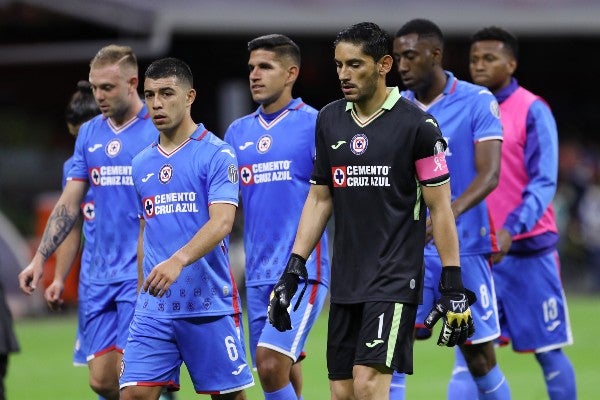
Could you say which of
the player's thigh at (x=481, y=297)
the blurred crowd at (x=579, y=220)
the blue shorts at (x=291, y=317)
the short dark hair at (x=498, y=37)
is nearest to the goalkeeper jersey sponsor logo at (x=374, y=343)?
the blue shorts at (x=291, y=317)

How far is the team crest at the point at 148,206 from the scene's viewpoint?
26.9 feet

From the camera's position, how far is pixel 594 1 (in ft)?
92.2

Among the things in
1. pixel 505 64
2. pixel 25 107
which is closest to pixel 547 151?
pixel 505 64

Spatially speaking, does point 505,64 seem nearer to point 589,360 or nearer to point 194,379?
point 194,379

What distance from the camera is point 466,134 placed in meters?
9.41

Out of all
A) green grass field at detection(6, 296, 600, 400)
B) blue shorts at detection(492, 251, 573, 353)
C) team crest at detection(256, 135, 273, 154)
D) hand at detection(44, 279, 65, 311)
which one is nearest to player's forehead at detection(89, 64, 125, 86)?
team crest at detection(256, 135, 273, 154)

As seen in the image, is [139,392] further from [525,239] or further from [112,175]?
[525,239]

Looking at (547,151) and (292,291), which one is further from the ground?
(547,151)

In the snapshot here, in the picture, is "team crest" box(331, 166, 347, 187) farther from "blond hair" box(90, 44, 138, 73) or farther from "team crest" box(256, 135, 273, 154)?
"blond hair" box(90, 44, 138, 73)

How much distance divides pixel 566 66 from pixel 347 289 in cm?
2718

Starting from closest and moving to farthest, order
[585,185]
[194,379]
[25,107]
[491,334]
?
1. [194,379]
2. [491,334]
3. [585,185]
4. [25,107]

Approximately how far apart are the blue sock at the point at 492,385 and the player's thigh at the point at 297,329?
1218 mm

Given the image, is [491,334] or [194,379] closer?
[194,379]

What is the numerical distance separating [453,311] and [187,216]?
1662 mm
